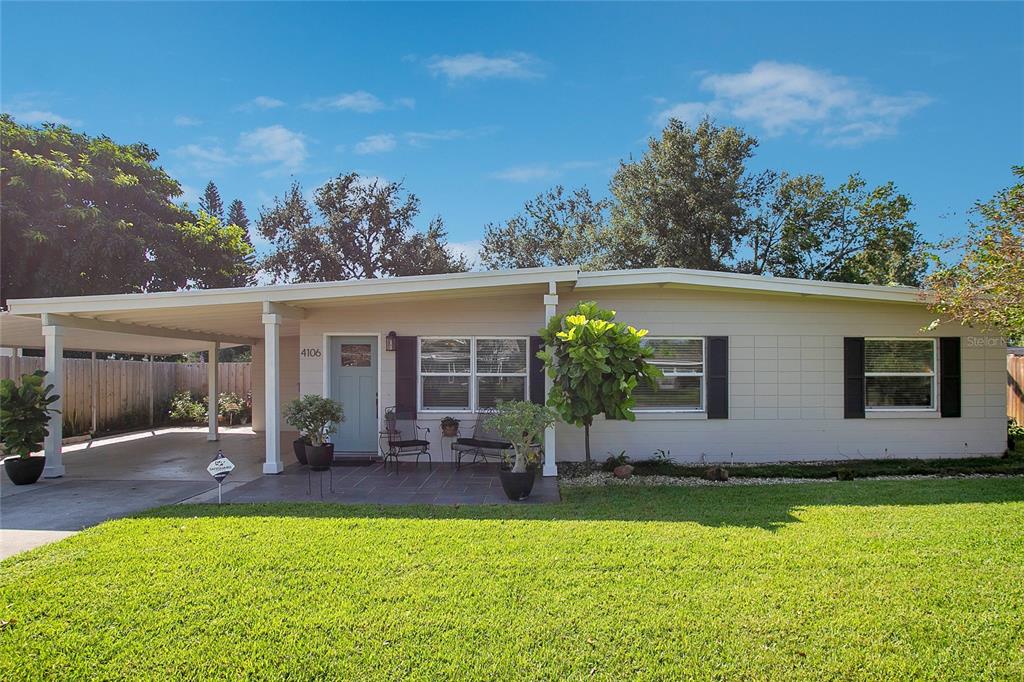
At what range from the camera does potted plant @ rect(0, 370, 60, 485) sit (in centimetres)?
715

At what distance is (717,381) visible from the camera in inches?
338

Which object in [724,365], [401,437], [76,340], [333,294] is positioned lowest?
[401,437]

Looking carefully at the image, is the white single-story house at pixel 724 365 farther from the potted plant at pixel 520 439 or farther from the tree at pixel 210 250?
the tree at pixel 210 250

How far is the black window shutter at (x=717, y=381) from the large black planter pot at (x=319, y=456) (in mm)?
5538

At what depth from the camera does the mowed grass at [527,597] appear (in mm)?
2904

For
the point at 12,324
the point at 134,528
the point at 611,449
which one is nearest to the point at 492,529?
the point at 134,528

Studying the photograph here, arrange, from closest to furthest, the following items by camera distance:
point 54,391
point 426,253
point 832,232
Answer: point 54,391 → point 832,232 → point 426,253

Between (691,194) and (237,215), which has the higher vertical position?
(237,215)

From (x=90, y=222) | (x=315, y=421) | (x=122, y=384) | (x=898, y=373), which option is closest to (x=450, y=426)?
(x=315, y=421)

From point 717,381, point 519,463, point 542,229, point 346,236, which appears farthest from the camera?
point 542,229

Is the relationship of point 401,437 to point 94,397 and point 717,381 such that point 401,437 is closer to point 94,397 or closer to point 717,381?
point 717,381

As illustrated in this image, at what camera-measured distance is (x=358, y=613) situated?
3365 mm

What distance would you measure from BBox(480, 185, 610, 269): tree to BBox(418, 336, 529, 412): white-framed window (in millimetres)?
15702

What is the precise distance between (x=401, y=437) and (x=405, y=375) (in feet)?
3.09
